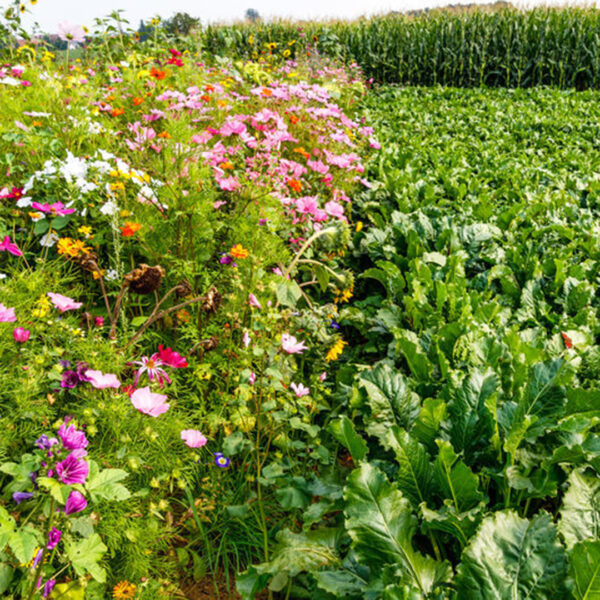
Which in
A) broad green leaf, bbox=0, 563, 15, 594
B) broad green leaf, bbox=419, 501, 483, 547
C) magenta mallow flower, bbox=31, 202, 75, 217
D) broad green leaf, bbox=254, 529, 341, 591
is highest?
magenta mallow flower, bbox=31, 202, 75, 217

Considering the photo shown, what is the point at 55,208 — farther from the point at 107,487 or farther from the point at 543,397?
the point at 543,397

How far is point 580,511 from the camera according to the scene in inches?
47.1

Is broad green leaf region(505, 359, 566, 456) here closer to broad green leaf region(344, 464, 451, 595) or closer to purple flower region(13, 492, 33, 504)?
broad green leaf region(344, 464, 451, 595)

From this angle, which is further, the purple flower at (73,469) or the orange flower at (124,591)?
the orange flower at (124,591)

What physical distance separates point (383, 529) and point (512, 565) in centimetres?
29

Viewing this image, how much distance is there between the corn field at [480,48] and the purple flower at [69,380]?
1426cm

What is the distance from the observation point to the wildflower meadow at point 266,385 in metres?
1.22

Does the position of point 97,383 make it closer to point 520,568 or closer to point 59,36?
point 520,568

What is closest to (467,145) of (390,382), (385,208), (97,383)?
(385,208)

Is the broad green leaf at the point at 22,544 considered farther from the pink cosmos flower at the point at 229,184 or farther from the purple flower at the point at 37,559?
the pink cosmos flower at the point at 229,184

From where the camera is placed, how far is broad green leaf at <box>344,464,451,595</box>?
1173 millimetres

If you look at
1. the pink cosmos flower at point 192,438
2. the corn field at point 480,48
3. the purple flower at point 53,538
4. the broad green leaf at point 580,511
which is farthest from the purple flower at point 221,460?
the corn field at point 480,48

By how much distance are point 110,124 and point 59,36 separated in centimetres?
274

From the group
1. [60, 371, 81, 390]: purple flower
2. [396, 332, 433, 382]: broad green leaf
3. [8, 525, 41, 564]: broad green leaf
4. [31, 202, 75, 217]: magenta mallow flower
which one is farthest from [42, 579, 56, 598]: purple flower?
[31, 202, 75, 217]: magenta mallow flower
